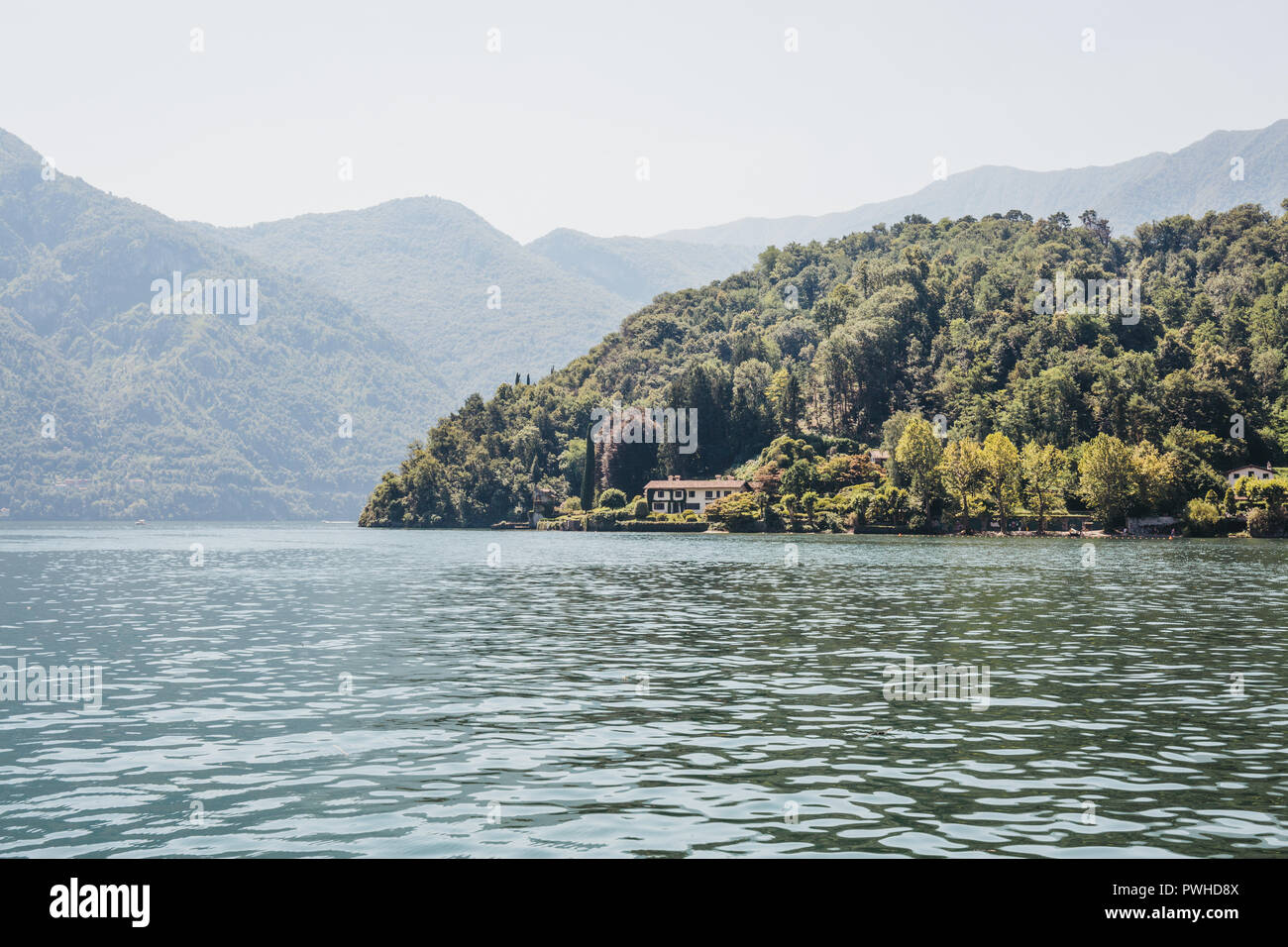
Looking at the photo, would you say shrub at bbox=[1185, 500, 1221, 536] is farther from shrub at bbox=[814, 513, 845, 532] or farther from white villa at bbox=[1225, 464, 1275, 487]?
shrub at bbox=[814, 513, 845, 532]

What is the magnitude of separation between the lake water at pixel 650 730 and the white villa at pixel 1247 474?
120 meters

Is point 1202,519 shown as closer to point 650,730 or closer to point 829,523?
Result: point 829,523

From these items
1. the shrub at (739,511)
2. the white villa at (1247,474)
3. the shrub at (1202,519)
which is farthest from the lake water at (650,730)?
the shrub at (739,511)

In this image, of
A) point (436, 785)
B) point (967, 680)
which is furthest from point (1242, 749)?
point (436, 785)

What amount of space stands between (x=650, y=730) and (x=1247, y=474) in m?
167

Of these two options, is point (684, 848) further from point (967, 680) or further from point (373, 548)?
point (373, 548)

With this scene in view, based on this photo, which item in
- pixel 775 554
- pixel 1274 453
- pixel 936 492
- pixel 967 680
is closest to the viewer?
pixel 967 680

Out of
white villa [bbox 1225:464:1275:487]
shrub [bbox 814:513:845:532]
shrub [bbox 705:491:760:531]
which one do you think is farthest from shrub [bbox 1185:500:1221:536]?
shrub [bbox 705:491:760:531]

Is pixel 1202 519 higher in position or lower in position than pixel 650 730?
higher

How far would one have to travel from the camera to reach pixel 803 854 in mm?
16250

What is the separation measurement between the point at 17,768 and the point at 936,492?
523 feet

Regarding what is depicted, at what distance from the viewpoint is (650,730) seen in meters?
26.3

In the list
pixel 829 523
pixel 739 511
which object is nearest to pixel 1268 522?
pixel 829 523

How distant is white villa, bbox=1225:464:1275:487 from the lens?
16762 centimetres
